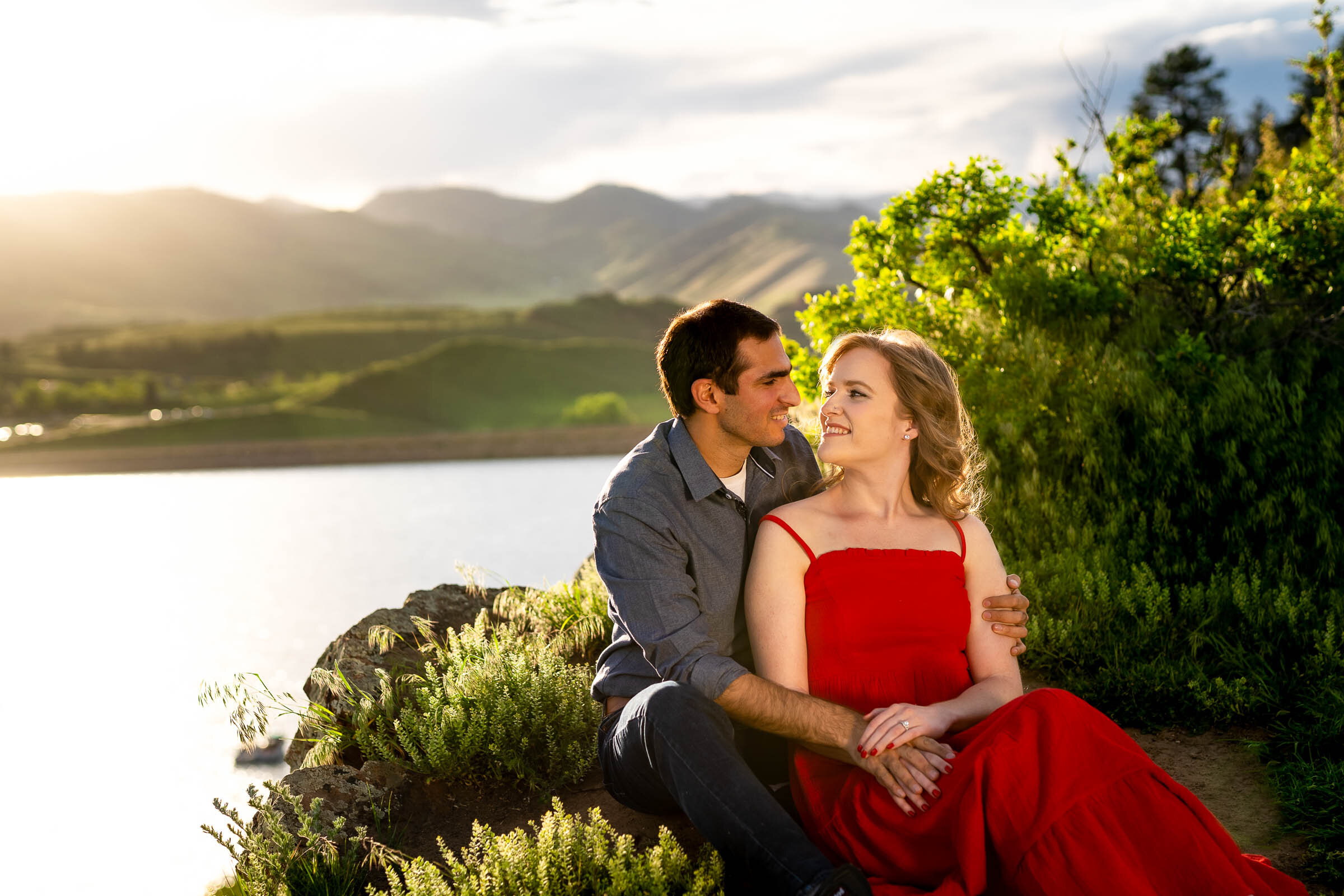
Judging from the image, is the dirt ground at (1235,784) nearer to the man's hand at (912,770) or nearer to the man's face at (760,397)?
the man's hand at (912,770)

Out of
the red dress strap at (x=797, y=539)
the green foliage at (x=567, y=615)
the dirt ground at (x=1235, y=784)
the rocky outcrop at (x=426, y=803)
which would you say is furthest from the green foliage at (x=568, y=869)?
the dirt ground at (x=1235, y=784)

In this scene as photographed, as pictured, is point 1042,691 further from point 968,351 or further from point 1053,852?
point 968,351

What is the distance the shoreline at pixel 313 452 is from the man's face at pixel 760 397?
52.3m

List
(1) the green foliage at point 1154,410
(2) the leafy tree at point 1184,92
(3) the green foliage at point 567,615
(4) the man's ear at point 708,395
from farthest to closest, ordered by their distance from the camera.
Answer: (2) the leafy tree at point 1184,92, (3) the green foliage at point 567,615, (1) the green foliage at point 1154,410, (4) the man's ear at point 708,395

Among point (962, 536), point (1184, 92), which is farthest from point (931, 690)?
point (1184, 92)

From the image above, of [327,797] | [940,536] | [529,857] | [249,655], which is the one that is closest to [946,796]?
[940,536]

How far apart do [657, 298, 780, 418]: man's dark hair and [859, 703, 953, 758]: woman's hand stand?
3.68ft

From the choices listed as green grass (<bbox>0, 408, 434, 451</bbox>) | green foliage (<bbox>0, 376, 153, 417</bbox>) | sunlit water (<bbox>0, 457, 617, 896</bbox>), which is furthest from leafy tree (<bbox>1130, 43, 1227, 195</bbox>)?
green foliage (<bbox>0, 376, 153, 417</bbox>)

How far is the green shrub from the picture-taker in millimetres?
3822

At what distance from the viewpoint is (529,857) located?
2.74 meters

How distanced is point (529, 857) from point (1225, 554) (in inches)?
182

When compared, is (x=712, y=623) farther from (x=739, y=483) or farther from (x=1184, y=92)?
(x=1184, y=92)

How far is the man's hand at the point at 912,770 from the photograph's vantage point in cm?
265

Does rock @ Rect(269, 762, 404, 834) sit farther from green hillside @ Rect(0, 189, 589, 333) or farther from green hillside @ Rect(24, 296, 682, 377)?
green hillside @ Rect(0, 189, 589, 333)
